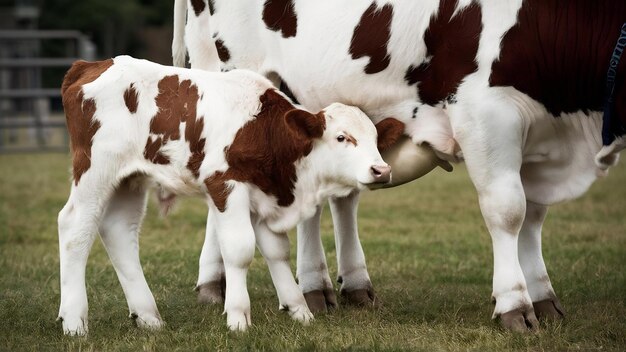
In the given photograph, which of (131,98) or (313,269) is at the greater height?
(131,98)

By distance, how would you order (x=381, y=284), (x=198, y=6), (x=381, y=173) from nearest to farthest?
1. (x=381, y=173)
2. (x=198, y=6)
3. (x=381, y=284)

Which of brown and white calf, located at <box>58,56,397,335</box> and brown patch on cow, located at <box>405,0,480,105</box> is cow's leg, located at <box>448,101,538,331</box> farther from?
brown and white calf, located at <box>58,56,397,335</box>

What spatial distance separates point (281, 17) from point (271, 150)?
3.56 feet

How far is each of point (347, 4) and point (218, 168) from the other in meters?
1.27

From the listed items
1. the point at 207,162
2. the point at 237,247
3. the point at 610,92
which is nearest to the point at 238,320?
the point at 237,247

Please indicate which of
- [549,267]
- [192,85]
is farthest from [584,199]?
[192,85]

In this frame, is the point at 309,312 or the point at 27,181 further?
the point at 27,181

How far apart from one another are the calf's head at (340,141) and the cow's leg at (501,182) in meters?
0.48

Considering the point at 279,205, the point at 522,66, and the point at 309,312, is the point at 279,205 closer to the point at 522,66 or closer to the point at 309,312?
the point at 309,312

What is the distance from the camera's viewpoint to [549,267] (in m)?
8.12

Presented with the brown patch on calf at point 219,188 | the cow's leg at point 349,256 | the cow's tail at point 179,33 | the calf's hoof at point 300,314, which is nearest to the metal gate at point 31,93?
the cow's tail at point 179,33

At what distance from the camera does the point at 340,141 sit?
5707 mm

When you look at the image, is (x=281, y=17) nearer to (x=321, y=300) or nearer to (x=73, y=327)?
(x=321, y=300)

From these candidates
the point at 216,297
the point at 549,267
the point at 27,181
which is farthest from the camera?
the point at 27,181
